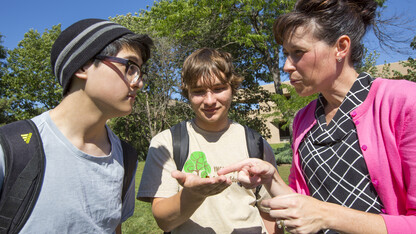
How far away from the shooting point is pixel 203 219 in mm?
2051

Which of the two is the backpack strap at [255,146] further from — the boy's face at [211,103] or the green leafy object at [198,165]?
the green leafy object at [198,165]

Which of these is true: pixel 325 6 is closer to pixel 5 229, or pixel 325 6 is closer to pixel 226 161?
pixel 226 161

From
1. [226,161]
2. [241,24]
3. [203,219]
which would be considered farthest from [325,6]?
[241,24]

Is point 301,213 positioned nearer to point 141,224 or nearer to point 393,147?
point 393,147

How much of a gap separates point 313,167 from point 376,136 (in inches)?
18.2

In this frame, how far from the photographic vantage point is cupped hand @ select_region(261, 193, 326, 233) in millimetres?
1418

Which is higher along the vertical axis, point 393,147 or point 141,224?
point 393,147

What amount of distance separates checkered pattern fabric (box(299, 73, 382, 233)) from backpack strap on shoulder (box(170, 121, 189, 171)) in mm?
856

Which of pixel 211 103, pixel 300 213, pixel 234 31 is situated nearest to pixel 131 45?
pixel 211 103

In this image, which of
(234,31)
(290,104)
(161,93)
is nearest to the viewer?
(290,104)

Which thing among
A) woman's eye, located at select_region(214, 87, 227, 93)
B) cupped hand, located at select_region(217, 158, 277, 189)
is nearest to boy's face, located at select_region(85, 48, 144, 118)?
woman's eye, located at select_region(214, 87, 227, 93)

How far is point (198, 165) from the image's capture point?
7.04 feet

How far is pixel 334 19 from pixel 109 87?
1545 mm

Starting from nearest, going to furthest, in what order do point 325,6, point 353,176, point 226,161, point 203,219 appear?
point 353,176 → point 325,6 → point 203,219 → point 226,161
